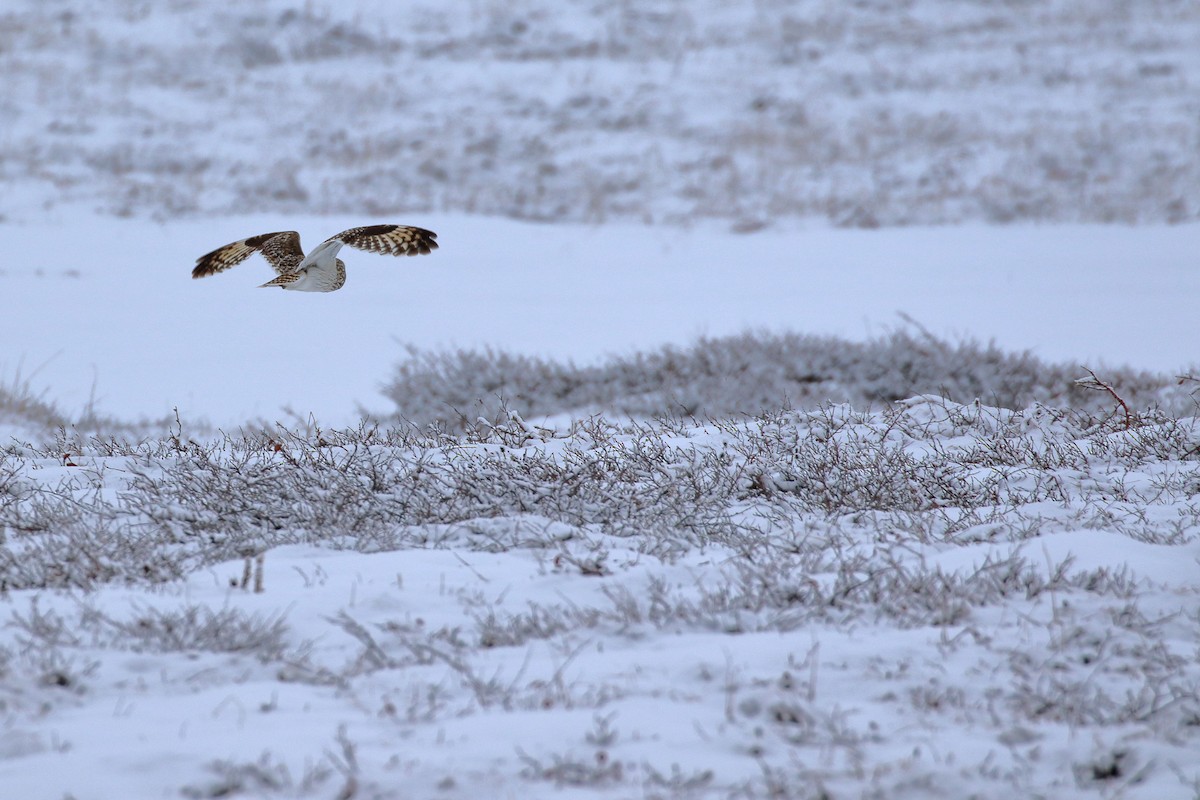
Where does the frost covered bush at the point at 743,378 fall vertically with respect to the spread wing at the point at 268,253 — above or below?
below

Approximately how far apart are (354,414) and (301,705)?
6.33 m

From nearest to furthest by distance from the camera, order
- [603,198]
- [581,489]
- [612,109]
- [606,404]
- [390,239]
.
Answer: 1. [581,489]
2. [390,239]
3. [606,404]
4. [603,198]
5. [612,109]

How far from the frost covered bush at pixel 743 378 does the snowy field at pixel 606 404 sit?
0.15 feet

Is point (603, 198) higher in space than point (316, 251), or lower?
higher

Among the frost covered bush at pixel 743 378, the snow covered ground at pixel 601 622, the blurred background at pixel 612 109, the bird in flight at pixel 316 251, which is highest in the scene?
the blurred background at pixel 612 109

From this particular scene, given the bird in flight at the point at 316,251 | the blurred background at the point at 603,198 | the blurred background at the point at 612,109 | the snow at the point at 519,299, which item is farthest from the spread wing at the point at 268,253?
the blurred background at the point at 612,109

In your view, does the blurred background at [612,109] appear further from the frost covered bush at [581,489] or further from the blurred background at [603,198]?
the frost covered bush at [581,489]

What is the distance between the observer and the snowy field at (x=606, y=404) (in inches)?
102

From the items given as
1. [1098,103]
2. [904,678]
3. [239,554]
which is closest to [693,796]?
[904,678]

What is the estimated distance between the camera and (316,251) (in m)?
4.60

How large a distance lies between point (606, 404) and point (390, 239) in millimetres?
4034

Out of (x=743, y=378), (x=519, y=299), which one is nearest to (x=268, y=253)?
(x=743, y=378)

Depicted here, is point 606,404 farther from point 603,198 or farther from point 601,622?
point 603,198

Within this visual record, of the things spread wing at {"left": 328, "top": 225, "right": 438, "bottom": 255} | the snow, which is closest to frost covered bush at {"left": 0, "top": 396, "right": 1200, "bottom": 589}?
spread wing at {"left": 328, "top": 225, "right": 438, "bottom": 255}
